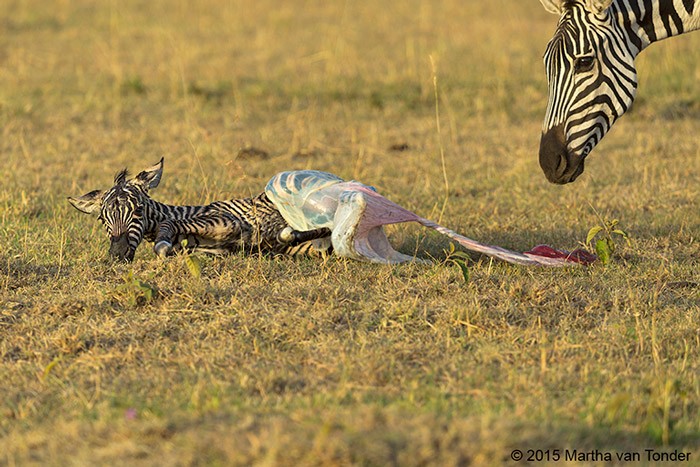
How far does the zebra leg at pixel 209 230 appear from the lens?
226 inches

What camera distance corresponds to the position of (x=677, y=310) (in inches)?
202

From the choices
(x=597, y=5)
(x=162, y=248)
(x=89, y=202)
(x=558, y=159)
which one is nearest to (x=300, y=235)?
(x=162, y=248)

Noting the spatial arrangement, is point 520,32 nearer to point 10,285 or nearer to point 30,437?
point 10,285

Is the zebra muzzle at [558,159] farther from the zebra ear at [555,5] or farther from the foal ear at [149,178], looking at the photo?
the foal ear at [149,178]

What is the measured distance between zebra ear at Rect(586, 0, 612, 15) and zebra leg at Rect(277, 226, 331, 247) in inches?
74.6

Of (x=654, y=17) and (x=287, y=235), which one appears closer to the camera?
(x=287, y=235)

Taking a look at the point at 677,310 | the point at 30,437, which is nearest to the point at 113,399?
the point at 30,437

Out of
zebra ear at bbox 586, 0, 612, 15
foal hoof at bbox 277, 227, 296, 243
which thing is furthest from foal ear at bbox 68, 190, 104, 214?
zebra ear at bbox 586, 0, 612, 15

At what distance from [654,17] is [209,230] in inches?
111

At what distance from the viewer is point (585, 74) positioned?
5809 mm

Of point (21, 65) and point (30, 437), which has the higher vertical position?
point (21, 65)

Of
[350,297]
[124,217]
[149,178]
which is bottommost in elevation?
[350,297]

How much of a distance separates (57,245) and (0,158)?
9.04 feet

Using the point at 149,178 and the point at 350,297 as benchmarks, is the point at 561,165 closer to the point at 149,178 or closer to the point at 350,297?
the point at 350,297
